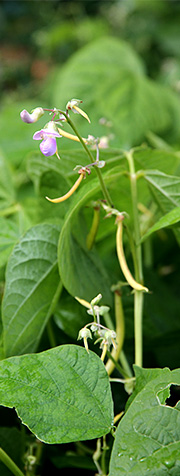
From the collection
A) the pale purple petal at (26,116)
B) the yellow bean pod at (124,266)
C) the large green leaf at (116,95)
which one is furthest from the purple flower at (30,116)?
the large green leaf at (116,95)

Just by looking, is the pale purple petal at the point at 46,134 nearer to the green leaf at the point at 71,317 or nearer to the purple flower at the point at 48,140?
the purple flower at the point at 48,140

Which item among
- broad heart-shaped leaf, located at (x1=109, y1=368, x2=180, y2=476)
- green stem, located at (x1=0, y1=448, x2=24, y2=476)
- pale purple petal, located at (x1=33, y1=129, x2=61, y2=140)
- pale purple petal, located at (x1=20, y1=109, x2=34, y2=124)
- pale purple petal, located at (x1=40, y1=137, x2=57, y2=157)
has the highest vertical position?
pale purple petal, located at (x1=20, y1=109, x2=34, y2=124)

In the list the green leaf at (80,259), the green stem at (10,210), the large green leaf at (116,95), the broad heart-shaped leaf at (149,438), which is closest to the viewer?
the broad heart-shaped leaf at (149,438)

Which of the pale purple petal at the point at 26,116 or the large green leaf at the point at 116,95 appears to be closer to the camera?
the pale purple petal at the point at 26,116

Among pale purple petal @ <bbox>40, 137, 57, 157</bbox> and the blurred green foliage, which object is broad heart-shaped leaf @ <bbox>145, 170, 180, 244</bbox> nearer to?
the blurred green foliage

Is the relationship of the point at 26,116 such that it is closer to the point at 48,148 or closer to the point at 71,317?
the point at 48,148

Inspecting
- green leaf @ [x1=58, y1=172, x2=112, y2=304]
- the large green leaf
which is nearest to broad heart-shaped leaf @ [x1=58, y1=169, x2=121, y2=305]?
green leaf @ [x1=58, y1=172, x2=112, y2=304]

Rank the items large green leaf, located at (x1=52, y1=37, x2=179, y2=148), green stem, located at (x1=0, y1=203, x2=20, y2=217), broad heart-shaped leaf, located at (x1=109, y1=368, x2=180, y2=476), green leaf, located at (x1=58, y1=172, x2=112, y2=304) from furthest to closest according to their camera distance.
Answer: large green leaf, located at (x1=52, y1=37, x2=179, y2=148) < green stem, located at (x1=0, y1=203, x2=20, y2=217) < green leaf, located at (x1=58, y1=172, x2=112, y2=304) < broad heart-shaped leaf, located at (x1=109, y1=368, x2=180, y2=476)
